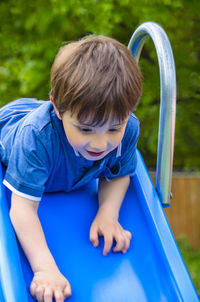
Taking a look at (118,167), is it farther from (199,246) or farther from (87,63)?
(199,246)

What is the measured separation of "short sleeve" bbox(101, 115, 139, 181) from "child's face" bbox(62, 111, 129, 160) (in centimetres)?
25

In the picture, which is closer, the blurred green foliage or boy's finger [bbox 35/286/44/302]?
boy's finger [bbox 35/286/44/302]

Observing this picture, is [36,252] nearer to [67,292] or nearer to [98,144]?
[67,292]

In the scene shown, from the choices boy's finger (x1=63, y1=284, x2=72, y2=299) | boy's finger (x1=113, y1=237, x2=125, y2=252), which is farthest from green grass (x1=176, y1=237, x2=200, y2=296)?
boy's finger (x1=63, y1=284, x2=72, y2=299)

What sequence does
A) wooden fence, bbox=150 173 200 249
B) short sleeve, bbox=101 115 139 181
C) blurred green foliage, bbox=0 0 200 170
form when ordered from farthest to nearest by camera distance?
wooden fence, bbox=150 173 200 249 → blurred green foliage, bbox=0 0 200 170 → short sleeve, bbox=101 115 139 181

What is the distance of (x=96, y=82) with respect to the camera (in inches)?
44.6

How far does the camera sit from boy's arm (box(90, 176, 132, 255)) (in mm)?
1360

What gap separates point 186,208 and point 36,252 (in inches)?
109

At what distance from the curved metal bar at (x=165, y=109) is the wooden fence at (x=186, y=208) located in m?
2.40

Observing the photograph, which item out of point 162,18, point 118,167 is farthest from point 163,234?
point 162,18

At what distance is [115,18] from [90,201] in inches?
49.5

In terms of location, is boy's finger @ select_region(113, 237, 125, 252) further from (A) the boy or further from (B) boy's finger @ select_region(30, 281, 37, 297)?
(B) boy's finger @ select_region(30, 281, 37, 297)

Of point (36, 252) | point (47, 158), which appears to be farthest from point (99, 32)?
point (36, 252)

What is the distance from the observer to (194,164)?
3.54m
